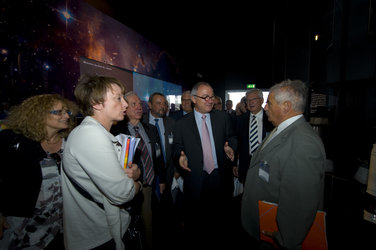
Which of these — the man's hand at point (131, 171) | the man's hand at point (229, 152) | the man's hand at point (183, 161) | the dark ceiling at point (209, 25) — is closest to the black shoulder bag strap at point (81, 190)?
the man's hand at point (131, 171)

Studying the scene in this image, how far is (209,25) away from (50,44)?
4814 mm

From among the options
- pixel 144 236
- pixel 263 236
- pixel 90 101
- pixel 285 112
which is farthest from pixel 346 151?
pixel 90 101

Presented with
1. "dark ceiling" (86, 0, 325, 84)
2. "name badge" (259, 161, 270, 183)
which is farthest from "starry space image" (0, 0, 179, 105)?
"name badge" (259, 161, 270, 183)

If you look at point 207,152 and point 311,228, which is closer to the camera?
point 311,228

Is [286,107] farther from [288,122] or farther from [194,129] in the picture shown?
[194,129]

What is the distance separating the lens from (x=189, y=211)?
2328mm

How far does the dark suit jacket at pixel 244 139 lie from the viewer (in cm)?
312

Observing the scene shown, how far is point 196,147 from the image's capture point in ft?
7.27

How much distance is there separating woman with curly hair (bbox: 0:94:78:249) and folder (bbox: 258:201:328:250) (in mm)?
1885

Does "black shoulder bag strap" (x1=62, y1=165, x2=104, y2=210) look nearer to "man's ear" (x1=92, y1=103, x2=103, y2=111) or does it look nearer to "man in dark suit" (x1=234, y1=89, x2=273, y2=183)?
"man's ear" (x1=92, y1=103, x2=103, y2=111)

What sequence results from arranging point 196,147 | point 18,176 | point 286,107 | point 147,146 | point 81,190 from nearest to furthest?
point 81,190 → point 18,176 → point 286,107 → point 196,147 → point 147,146

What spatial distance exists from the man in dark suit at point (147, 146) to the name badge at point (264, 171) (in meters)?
1.35

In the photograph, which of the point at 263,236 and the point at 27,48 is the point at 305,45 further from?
the point at 27,48

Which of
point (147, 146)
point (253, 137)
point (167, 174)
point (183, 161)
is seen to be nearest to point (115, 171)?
point (183, 161)
